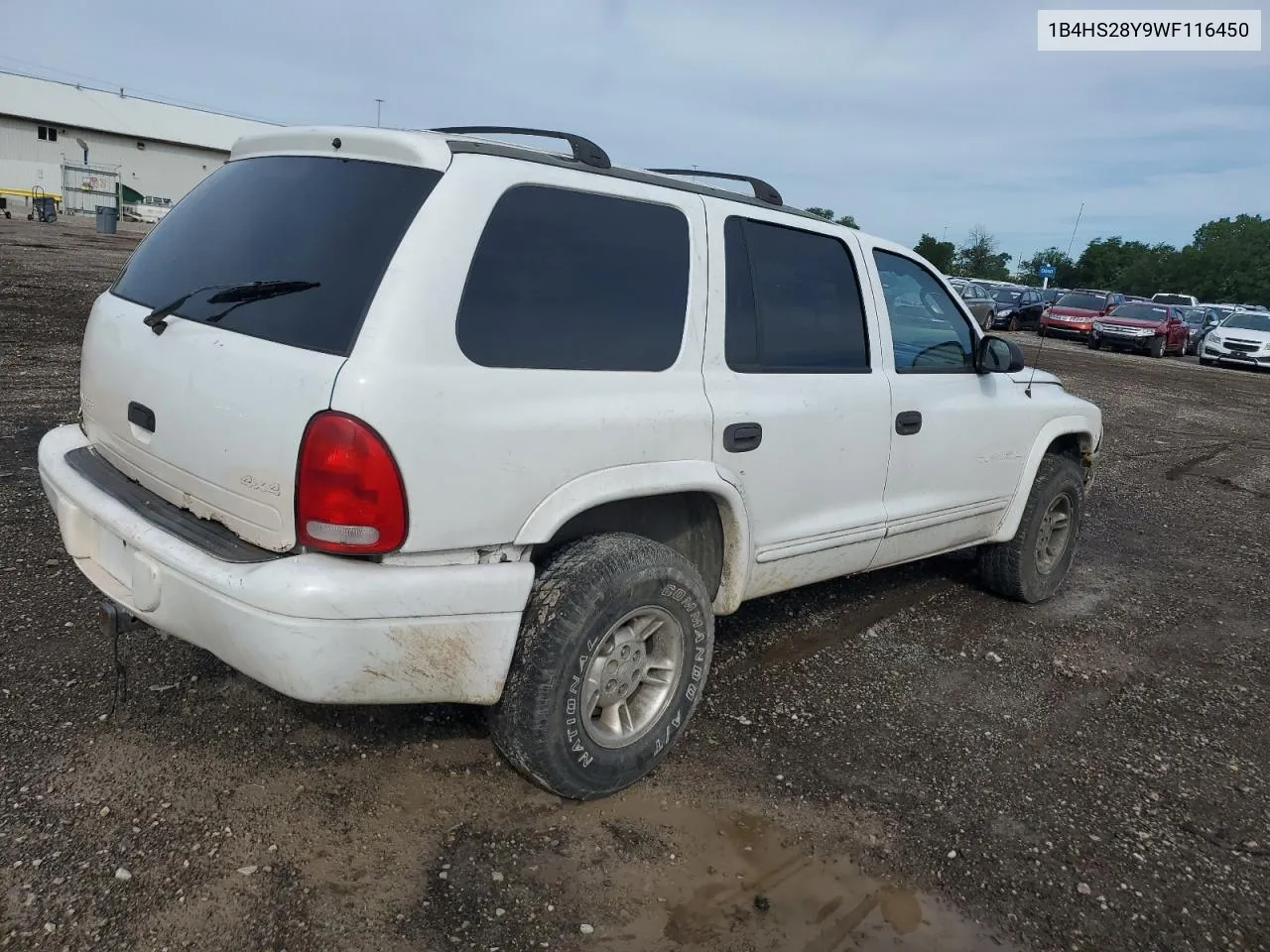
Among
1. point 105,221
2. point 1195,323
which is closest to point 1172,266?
point 1195,323

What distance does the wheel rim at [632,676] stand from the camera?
2.87m

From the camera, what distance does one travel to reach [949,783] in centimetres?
328

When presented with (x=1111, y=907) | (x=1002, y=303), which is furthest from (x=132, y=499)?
(x=1002, y=303)

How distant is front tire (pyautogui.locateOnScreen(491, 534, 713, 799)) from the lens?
2687 millimetres

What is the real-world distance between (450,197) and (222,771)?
186 cm

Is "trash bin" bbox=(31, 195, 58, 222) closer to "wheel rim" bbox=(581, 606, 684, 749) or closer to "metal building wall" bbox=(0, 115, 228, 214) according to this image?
"metal building wall" bbox=(0, 115, 228, 214)

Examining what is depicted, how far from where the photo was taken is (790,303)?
3.51 meters

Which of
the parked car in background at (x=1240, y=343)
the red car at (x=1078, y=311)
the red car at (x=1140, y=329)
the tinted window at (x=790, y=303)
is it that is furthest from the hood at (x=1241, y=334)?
the tinted window at (x=790, y=303)

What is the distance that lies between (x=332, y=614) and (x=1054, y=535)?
4.16 metres

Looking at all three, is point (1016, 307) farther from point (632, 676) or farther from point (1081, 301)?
point (632, 676)

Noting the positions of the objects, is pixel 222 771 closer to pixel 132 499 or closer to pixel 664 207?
pixel 132 499

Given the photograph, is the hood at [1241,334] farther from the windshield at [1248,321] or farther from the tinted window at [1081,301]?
the tinted window at [1081,301]

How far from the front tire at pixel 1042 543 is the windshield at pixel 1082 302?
26240 mm

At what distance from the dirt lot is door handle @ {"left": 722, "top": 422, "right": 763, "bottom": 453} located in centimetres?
106
